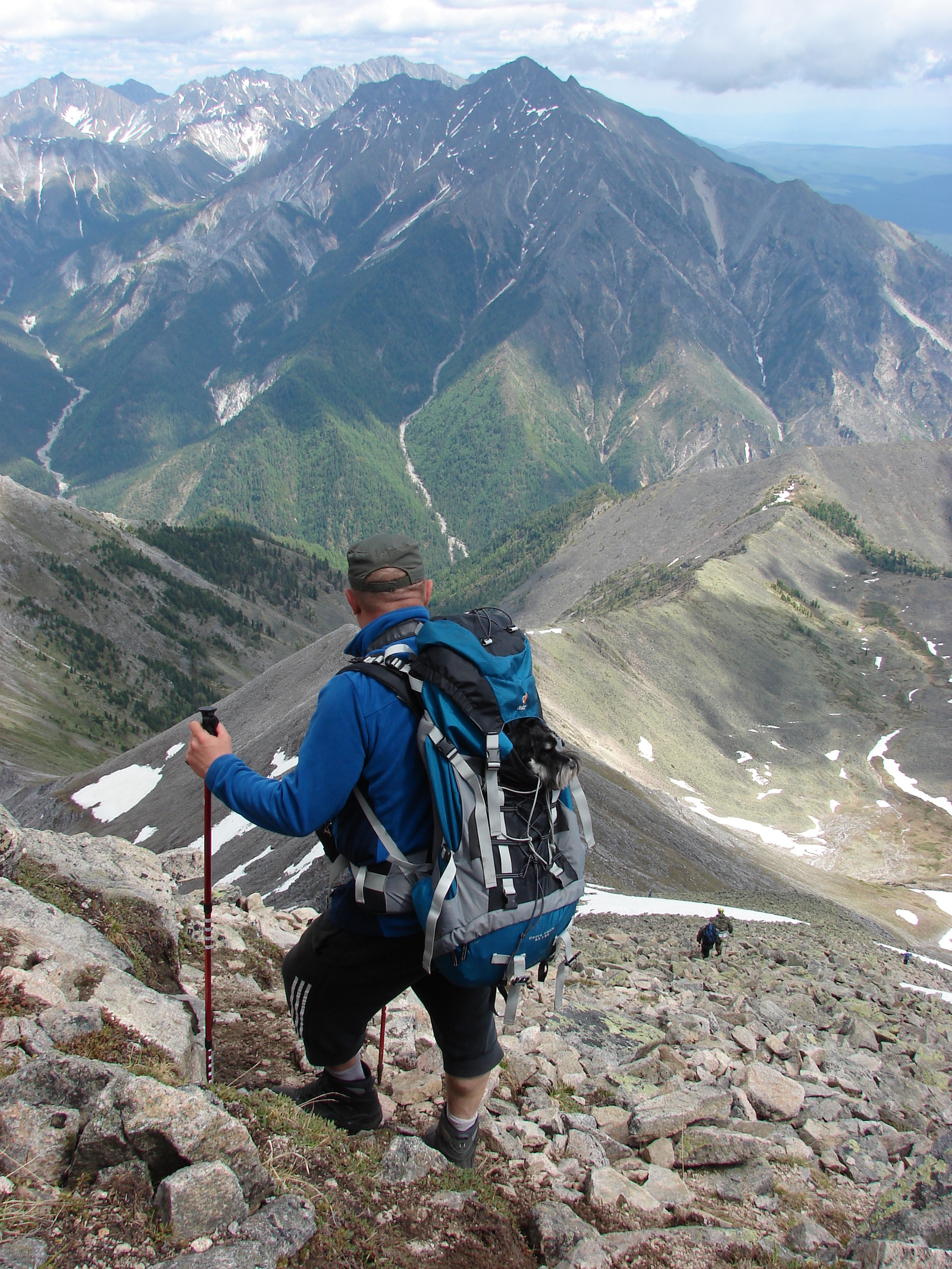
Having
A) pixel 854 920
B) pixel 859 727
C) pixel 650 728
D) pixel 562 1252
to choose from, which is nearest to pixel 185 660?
pixel 650 728

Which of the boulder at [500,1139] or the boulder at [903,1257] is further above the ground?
the boulder at [903,1257]

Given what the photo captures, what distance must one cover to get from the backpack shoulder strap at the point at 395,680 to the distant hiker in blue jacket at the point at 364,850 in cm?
4

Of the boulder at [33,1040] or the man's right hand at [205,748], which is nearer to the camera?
the boulder at [33,1040]

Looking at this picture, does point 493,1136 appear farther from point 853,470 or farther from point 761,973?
point 853,470

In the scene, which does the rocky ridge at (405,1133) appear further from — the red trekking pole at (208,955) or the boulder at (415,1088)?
the red trekking pole at (208,955)

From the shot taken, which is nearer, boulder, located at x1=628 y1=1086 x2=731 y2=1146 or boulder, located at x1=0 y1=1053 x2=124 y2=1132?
boulder, located at x1=0 y1=1053 x2=124 y2=1132

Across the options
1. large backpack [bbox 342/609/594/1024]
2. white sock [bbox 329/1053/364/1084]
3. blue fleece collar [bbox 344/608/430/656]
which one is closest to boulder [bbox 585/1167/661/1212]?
white sock [bbox 329/1053/364/1084]

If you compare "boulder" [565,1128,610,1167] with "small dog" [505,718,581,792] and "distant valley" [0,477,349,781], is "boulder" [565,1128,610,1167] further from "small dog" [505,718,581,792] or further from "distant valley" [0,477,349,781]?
"distant valley" [0,477,349,781]

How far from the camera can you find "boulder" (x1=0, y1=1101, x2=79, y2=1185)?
14.1 ft

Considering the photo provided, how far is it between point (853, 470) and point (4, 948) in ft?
713

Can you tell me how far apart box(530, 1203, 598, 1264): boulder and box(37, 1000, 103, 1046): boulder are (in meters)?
3.26

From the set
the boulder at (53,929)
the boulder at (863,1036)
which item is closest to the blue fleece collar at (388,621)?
the boulder at (53,929)

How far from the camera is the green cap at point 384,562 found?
230 inches

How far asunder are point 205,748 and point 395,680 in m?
1.51
